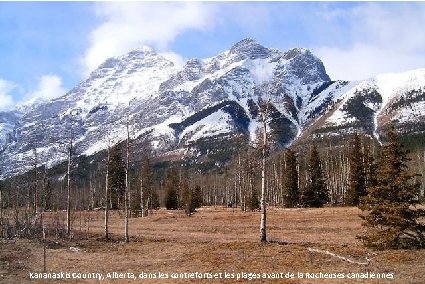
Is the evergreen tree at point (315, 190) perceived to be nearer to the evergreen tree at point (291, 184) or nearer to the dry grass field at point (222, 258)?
the evergreen tree at point (291, 184)

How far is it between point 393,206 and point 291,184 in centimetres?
5579

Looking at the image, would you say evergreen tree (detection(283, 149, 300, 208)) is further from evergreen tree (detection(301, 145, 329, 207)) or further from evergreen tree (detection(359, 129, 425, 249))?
evergreen tree (detection(359, 129, 425, 249))

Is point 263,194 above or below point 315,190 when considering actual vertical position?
above

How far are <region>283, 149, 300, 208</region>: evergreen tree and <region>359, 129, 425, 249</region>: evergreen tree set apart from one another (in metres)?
53.2

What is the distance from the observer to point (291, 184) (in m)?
81.1

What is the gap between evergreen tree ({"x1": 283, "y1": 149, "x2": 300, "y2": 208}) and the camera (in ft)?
264

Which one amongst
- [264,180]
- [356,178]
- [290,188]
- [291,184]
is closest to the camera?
[264,180]

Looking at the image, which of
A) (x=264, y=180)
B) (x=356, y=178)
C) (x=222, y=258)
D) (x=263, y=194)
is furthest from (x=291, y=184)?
(x=222, y=258)

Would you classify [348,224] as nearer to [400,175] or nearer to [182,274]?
[400,175]

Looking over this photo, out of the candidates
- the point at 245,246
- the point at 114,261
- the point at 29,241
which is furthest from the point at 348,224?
the point at 29,241

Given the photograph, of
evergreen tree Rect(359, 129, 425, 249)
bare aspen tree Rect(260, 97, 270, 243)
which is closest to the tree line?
evergreen tree Rect(359, 129, 425, 249)

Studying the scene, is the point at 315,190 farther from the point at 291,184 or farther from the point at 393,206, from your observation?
the point at 393,206

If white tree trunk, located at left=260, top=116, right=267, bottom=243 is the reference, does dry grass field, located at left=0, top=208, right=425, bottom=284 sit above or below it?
below

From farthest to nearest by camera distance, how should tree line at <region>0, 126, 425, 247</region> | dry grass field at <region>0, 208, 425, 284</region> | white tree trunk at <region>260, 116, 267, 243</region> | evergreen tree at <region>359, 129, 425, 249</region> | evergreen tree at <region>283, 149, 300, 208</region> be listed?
1. evergreen tree at <region>283, 149, 300, 208</region>
2. white tree trunk at <region>260, 116, 267, 243</region>
3. tree line at <region>0, 126, 425, 247</region>
4. evergreen tree at <region>359, 129, 425, 249</region>
5. dry grass field at <region>0, 208, 425, 284</region>
